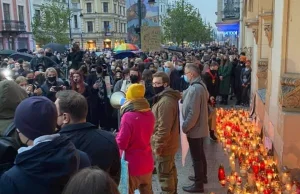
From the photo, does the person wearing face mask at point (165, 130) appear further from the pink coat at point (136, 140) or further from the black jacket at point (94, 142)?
the black jacket at point (94, 142)

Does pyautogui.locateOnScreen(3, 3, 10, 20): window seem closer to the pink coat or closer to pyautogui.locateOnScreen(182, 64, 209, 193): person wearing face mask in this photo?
pyautogui.locateOnScreen(182, 64, 209, 193): person wearing face mask

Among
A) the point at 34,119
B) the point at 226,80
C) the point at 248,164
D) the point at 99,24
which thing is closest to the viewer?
the point at 34,119

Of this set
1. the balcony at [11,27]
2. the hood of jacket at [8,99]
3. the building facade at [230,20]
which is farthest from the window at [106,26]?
the hood of jacket at [8,99]

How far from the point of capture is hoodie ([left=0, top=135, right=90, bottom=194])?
2.08m

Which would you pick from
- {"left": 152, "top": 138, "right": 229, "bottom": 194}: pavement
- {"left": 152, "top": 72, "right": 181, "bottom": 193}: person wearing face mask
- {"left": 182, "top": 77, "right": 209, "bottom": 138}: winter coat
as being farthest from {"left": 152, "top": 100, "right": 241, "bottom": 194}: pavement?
{"left": 182, "top": 77, "right": 209, "bottom": 138}: winter coat

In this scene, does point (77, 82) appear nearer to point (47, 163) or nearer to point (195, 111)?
point (195, 111)

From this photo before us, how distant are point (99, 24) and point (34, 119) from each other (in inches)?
3277

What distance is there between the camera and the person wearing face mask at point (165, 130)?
477 cm

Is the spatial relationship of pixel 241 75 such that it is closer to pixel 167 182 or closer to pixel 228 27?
pixel 167 182

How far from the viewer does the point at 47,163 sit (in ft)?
6.85

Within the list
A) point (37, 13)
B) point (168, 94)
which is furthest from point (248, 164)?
point (37, 13)

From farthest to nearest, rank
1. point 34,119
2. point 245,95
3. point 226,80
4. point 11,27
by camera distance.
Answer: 1. point 11,27
2. point 226,80
3. point 245,95
4. point 34,119

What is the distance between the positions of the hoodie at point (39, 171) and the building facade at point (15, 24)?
4385 cm

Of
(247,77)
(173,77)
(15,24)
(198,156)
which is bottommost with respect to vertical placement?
(198,156)
